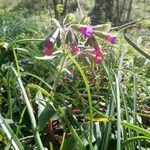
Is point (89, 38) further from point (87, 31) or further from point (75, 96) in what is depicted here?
point (75, 96)

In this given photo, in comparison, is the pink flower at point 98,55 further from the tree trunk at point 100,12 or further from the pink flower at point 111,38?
the tree trunk at point 100,12

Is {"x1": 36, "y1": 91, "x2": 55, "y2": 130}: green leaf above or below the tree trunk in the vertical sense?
above

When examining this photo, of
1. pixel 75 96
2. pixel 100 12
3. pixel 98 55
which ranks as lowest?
pixel 100 12

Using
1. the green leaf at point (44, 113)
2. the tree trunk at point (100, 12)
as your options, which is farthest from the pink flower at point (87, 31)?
the tree trunk at point (100, 12)

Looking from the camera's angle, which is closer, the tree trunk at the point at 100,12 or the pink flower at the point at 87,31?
the pink flower at the point at 87,31

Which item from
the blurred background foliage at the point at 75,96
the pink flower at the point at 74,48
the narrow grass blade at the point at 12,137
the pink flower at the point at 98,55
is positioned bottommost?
the blurred background foliage at the point at 75,96

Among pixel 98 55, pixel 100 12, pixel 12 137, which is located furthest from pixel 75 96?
pixel 100 12

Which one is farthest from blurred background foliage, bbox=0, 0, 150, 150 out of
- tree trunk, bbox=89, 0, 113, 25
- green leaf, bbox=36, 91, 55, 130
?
tree trunk, bbox=89, 0, 113, 25

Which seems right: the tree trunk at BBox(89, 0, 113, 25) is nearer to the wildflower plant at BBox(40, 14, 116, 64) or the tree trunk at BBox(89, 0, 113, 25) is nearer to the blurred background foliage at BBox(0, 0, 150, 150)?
the blurred background foliage at BBox(0, 0, 150, 150)

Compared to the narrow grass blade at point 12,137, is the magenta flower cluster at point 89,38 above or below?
above

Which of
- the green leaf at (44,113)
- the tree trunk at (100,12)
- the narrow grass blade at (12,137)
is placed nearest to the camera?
the narrow grass blade at (12,137)

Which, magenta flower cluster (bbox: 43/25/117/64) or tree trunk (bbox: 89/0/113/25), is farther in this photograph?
tree trunk (bbox: 89/0/113/25)

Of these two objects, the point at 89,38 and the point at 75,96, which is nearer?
the point at 89,38

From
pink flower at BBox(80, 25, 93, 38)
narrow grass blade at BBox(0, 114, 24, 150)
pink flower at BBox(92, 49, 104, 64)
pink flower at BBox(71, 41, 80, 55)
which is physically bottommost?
narrow grass blade at BBox(0, 114, 24, 150)
